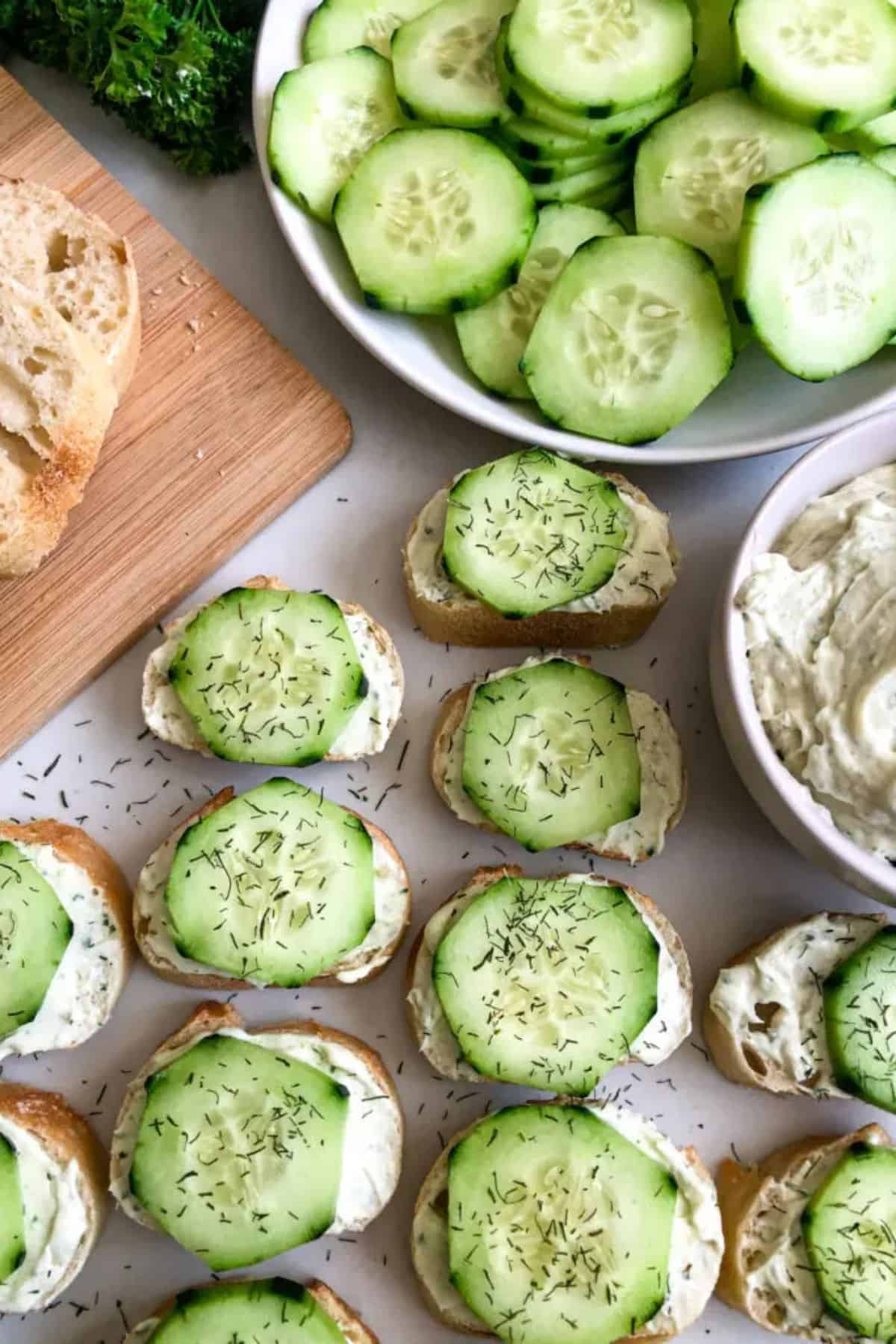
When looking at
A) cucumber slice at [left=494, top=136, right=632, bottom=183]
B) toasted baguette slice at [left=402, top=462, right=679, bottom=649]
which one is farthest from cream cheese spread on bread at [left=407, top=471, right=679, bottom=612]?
cucumber slice at [left=494, top=136, right=632, bottom=183]

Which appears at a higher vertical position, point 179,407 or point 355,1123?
point 179,407

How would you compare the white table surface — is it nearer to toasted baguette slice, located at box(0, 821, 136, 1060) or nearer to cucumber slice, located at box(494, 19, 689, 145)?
toasted baguette slice, located at box(0, 821, 136, 1060)

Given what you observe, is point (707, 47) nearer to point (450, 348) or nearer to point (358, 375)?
point (450, 348)

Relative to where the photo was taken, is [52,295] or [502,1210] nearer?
[502,1210]

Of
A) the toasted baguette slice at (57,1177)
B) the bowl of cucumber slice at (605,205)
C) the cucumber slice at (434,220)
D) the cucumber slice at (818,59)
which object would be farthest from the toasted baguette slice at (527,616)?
the toasted baguette slice at (57,1177)

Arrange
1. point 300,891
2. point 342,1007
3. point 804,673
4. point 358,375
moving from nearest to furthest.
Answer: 1. point 804,673
2. point 300,891
3. point 342,1007
4. point 358,375

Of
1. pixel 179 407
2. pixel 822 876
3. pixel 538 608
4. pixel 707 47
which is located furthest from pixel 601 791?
pixel 707 47

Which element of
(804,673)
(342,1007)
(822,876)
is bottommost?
(822,876)
